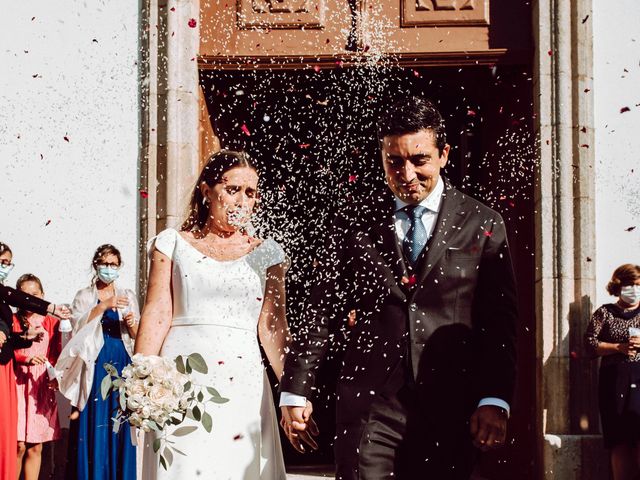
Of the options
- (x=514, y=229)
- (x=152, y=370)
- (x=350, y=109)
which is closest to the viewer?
(x=152, y=370)

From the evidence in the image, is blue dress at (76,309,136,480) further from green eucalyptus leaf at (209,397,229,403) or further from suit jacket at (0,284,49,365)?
green eucalyptus leaf at (209,397,229,403)

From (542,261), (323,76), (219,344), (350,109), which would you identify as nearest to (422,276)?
(219,344)

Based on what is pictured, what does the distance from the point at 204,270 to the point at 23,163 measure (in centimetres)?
368

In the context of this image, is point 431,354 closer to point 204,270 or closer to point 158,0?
point 204,270

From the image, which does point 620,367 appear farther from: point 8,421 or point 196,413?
point 8,421

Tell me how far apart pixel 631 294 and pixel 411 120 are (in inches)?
148

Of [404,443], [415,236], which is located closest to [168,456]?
[404,443]

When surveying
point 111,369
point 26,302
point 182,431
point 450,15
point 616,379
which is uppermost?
point 450,15

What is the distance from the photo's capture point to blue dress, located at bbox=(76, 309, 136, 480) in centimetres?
682

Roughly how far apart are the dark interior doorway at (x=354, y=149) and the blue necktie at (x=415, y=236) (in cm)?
336

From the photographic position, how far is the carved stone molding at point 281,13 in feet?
25.0

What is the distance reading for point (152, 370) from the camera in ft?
12.6

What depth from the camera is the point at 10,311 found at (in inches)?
269

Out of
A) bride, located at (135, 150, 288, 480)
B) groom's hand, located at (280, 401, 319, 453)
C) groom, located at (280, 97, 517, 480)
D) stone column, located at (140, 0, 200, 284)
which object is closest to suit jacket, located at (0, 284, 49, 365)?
stone column, located at (140, 0, 200, 284)
